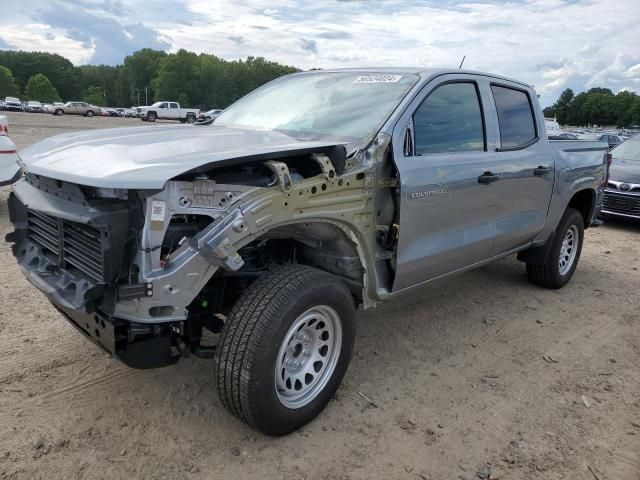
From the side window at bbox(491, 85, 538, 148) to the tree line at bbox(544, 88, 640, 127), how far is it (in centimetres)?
10127

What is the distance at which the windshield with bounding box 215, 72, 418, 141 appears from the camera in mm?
3568

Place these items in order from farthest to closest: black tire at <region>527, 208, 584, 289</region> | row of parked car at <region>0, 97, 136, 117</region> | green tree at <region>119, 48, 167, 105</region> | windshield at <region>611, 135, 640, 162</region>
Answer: green tree at <region>119, 48, 167, 105</region>, row of parked car at <region>0, 97, 136, 117</region>, windshield at <region>611, 135, 640, 162</region>, black tire at <region>527, 208, 584, 289</region>

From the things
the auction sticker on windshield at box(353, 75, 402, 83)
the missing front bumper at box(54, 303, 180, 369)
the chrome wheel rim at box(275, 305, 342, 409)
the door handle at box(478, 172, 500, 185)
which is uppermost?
the auction sticker on windshield at box(353, 75, 402, 83)

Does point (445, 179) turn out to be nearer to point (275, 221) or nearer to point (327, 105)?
point (327, 105)

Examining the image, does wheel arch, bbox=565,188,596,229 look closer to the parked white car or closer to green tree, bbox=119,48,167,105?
the parked white car

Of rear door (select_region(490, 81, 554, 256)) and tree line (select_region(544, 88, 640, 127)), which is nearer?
rear door (select_region(490, 81, 554, 256))

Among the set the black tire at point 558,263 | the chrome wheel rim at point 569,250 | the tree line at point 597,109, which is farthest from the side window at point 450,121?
the tree line at point 597,109

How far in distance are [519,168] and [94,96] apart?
120 m

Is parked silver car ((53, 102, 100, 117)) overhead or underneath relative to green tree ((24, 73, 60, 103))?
underneath

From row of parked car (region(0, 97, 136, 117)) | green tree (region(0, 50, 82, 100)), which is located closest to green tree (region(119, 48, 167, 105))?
green tree (region(0, 50, 82, 100))

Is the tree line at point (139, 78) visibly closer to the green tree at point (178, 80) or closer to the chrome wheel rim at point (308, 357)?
the green tree at point (178, 80)

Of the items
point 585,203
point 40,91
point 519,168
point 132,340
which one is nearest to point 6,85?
point 40,91

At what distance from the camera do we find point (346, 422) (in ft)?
10.2

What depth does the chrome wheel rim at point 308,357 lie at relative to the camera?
2912 millimetres
